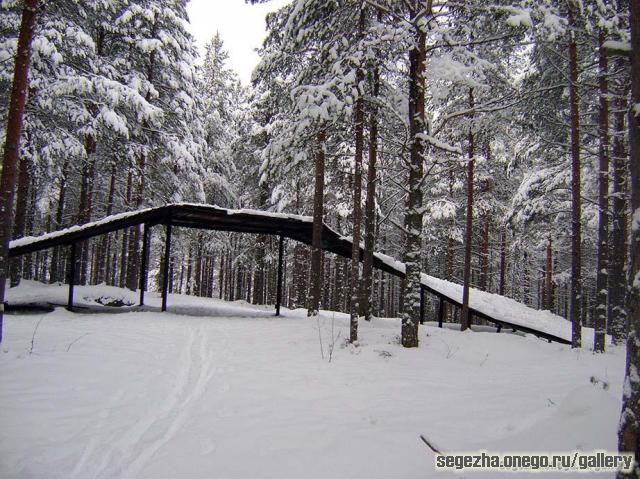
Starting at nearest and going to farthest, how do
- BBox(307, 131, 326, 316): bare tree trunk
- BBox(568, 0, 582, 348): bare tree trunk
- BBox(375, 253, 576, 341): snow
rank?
BBox(568, 0, 582, 348): bare tree trunk, BBox(307, 131, 326, 316): bare tree trunk, BBox(375, 253, 576, 341): snow

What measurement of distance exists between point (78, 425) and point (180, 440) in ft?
4.10

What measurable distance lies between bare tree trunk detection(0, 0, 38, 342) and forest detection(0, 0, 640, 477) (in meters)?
0.06

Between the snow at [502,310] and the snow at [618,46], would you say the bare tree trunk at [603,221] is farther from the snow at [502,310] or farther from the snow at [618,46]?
the snow at [618,46]

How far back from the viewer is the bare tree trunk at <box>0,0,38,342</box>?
6582 mm

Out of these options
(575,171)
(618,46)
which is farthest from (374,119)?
(618,46)

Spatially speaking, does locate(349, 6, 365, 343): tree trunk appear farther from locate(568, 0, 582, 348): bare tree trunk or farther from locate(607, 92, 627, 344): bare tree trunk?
locate(607, 92, 627, 344): bare tree trunk

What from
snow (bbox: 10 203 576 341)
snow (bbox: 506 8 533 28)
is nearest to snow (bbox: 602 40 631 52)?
snow (bbox: 506 8 533 28)

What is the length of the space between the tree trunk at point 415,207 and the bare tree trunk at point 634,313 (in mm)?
5436

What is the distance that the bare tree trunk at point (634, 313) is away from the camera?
8.35 feet

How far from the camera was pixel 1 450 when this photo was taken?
3.44m

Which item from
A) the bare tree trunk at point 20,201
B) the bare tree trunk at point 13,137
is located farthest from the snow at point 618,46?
the bare tree trunk at point 20,201

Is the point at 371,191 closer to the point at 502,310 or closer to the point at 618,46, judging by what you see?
the point at 502,310

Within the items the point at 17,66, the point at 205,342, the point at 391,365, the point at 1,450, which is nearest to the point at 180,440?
the point at 1,450

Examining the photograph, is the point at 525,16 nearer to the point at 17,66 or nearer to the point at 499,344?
the point at 499,344
